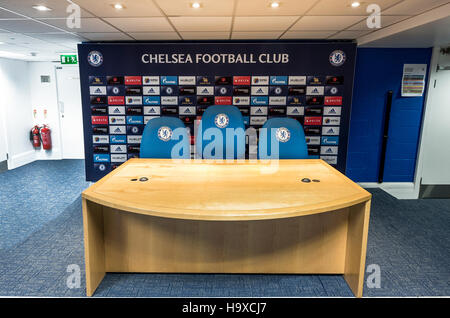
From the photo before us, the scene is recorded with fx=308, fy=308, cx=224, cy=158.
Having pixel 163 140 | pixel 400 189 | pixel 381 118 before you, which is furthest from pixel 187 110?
pixel 400 189

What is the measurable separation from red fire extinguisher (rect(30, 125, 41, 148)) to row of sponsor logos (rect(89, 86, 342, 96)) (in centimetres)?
264

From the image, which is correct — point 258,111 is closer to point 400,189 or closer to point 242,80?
point 242,80

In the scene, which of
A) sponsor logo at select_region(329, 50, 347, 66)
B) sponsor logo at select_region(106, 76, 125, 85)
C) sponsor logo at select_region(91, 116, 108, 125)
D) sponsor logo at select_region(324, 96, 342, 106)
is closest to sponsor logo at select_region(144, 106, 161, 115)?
sponsor logo at select_region(106, 76, 125, 85)

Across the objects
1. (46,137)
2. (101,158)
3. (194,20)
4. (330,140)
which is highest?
(194,20)

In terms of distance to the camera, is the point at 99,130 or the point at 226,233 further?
the point at 99,130

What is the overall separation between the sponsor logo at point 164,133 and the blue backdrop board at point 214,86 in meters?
1.42

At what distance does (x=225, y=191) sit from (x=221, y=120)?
64.1 inches

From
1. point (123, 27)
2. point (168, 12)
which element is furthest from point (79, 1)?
point (123, 27)

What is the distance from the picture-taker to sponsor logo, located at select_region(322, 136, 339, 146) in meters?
4.51

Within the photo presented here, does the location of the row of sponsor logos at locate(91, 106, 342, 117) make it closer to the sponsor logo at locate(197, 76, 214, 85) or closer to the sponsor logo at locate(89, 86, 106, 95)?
the sponsor logo at locate(89, 86, 106, 95)

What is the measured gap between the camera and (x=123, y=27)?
3.43 m

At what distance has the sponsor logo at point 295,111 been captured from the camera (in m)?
4.45

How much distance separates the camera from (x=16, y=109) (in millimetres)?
5820

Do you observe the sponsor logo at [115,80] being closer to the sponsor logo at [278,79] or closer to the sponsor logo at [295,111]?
the sponsor logo at [278,79]
